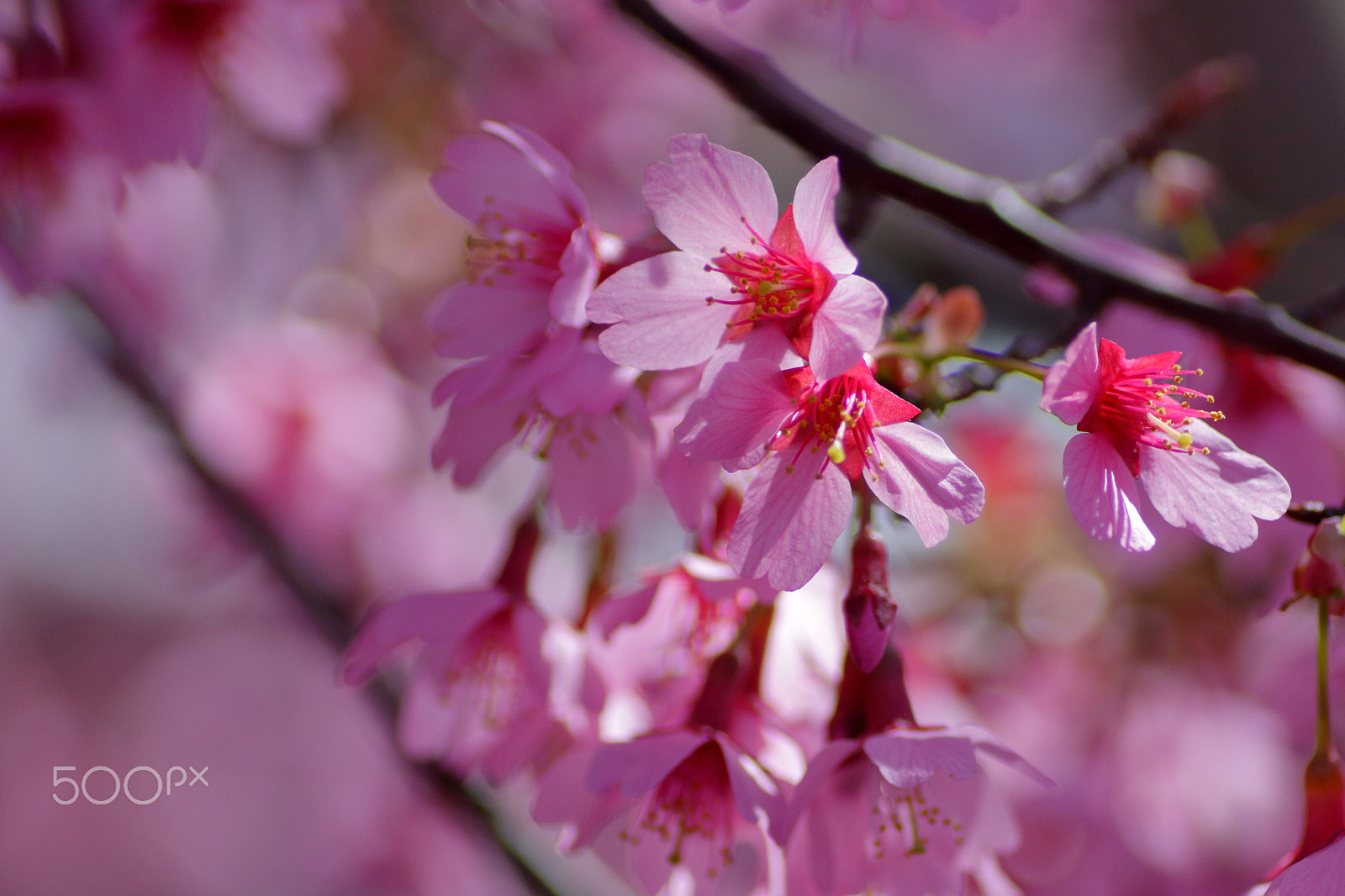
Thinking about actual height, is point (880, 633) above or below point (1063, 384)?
below

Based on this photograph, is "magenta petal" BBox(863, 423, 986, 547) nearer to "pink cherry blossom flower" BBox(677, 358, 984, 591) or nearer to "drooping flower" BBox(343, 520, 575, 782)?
"pink cherry blossom flower" BBox(677, 358, 984, 591)

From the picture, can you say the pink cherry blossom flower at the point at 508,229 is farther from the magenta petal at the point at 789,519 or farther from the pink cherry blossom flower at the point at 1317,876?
the pink cherry blossom flower at the point at 1317,876

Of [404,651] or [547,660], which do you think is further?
[404,651]

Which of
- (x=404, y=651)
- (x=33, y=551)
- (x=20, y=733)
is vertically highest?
(x=404, y=651)

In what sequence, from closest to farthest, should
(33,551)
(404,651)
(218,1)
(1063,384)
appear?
(1063,384), (404,651), (218,1), (33,551)

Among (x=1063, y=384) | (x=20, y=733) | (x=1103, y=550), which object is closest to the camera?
(x=1063, y=384)

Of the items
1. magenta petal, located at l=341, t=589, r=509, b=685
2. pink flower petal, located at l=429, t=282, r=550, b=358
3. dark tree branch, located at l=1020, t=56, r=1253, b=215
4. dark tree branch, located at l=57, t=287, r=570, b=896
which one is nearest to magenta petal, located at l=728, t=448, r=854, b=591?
pink flower petal, located at l=429, t=282, r=550, b=358

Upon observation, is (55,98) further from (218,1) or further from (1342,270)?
(1342,270)

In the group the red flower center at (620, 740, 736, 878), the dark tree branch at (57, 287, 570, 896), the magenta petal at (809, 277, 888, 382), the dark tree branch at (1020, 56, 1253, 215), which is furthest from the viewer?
the dark tree branch at (57, 287, 570, 896)

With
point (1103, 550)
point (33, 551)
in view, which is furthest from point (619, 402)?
point (33, 551)
